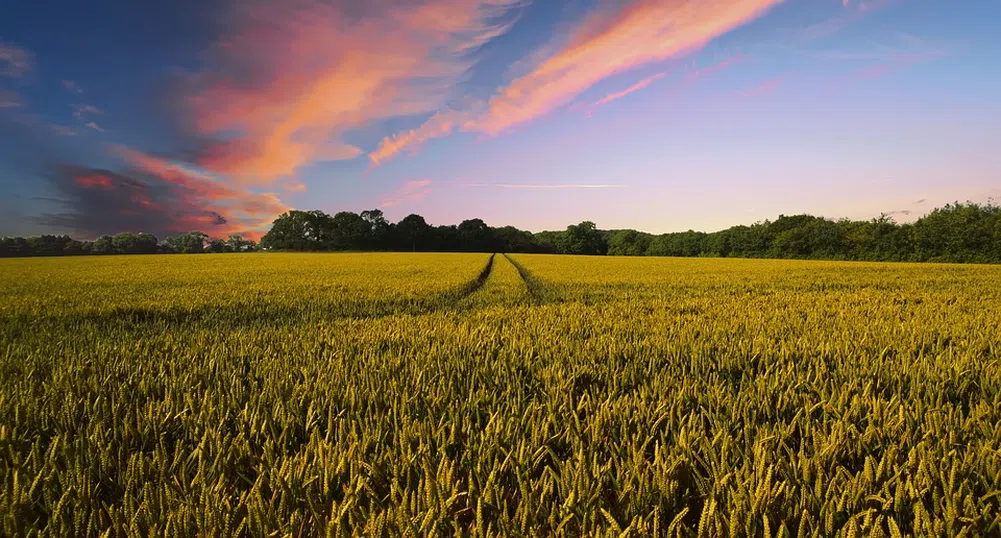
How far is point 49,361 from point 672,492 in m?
5.17

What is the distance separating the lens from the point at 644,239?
126 metres

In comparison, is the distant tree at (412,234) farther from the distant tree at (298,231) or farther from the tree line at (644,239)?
the distant tree at (298,231)

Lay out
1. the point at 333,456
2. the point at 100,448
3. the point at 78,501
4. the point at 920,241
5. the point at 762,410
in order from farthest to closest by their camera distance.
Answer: the point at 920,241, the point at 762,410, the point at 100,448, the point at 333,456, the point at 78,501

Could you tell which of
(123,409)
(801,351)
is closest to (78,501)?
(123,409)

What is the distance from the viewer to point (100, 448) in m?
1.84

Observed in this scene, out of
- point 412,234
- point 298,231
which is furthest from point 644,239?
point 298,231

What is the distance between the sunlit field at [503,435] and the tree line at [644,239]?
85.8m

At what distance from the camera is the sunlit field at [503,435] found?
1354mm

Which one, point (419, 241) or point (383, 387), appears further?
point (419, 241)

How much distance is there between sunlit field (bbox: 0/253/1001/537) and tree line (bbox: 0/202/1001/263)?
85.8 meters

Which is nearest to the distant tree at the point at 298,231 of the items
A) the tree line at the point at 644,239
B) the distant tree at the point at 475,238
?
the tree line at the point at 644,239

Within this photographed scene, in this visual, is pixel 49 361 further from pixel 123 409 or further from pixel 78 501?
pixel 78 501

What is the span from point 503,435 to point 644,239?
13223cm

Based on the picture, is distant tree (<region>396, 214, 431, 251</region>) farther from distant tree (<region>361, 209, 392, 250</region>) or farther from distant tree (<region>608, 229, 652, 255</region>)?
distant tree (<region>608, 229, 652, 255</region>)
